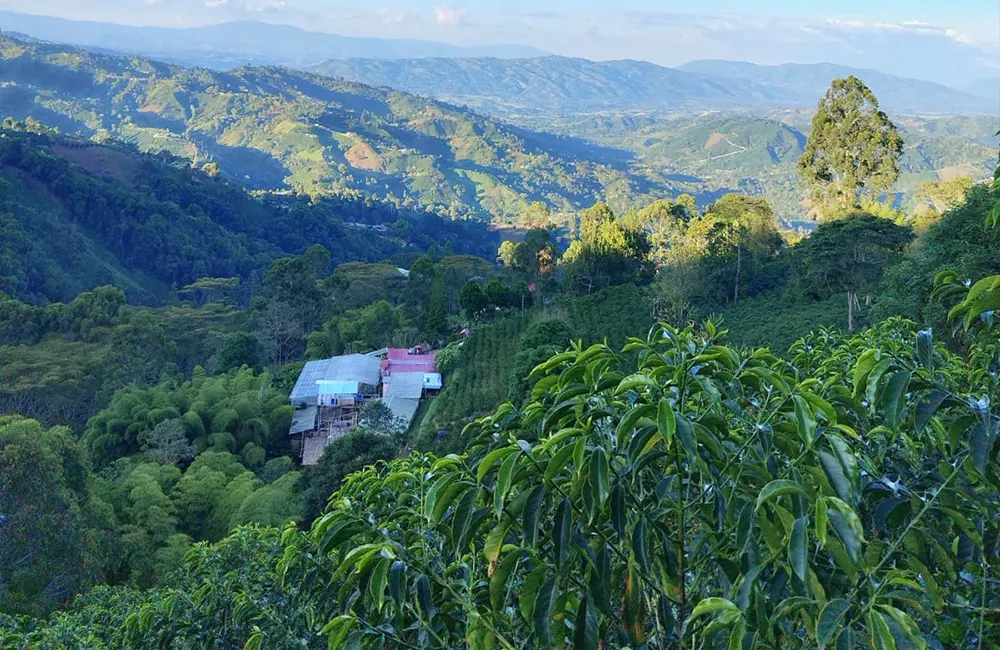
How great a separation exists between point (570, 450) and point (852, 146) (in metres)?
18.5

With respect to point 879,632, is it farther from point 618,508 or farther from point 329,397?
point 329,397

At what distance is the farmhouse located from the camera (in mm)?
15516

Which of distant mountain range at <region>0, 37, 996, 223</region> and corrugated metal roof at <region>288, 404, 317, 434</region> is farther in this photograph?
distant mountain range at <region>0, 37, 996, 223</region>

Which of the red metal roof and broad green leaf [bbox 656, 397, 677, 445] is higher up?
broad green leaf [bbox 656, 397, 677, 445]

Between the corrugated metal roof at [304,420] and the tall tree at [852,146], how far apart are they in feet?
44.9

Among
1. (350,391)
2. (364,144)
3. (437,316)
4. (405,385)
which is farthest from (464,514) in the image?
(364,144)

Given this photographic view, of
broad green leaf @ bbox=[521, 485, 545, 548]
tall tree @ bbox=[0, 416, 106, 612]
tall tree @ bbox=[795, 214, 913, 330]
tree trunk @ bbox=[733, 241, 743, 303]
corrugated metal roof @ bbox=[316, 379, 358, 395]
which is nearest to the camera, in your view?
broad green leaf @ bbox=[521, 485, 545, 548]

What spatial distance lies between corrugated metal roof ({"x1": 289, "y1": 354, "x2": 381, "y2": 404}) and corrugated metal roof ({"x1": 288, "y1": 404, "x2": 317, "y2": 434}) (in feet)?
1.09

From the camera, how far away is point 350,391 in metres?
16.7

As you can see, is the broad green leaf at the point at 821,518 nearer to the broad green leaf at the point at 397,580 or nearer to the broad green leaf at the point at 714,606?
the broad green leaf at the point at 714,606

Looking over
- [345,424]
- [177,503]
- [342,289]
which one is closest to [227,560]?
[177,503]

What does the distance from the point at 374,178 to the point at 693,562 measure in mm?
92901

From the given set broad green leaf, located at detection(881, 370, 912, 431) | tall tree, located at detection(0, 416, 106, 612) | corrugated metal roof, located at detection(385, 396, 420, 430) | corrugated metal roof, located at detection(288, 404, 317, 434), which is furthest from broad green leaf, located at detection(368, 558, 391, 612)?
corrugated metal roof, located at detection(288, 404, 317, 434)

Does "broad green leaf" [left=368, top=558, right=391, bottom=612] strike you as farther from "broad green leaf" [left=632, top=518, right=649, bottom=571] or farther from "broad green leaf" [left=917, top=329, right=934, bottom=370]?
"broad green leaf" [left=917, top=329, right=934, bottom=370]
